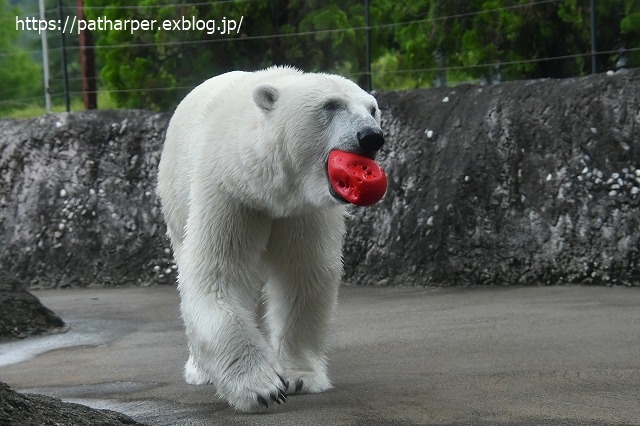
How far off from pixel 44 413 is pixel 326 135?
1275 millimetres

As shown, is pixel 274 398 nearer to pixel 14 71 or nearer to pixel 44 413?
pixel 44 413

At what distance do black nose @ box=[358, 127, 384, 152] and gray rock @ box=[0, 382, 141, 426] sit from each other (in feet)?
3.77

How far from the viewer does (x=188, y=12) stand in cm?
957

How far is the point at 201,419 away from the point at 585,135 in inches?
157

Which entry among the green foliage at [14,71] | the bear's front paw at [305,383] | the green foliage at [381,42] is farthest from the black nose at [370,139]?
the green foliage at [14,71]

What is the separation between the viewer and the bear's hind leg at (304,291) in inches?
158

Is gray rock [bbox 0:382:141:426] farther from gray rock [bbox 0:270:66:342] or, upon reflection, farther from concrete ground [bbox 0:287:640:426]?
gray rock [bbox 0:270:66:342]

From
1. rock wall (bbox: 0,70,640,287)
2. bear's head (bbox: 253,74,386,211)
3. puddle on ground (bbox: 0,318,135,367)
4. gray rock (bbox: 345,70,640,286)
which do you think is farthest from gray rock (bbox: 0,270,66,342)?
bear's head (bbox: 253,74,386,211)

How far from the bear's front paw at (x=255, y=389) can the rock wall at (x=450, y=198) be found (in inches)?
138

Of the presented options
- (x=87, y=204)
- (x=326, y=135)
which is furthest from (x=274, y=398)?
(x=87, y=204)

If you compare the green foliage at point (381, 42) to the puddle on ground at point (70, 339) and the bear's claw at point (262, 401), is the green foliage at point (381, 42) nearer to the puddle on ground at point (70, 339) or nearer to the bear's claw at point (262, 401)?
the puddle on ground at point (70, 339)

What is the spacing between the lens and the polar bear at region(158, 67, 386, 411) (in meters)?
3.60

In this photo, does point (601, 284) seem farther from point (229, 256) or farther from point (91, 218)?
point (91, 218)

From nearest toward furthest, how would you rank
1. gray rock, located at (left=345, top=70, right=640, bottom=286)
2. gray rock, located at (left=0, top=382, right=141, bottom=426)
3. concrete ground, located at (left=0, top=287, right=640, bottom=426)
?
gray rock, located at (left=0, top=382, right=141, bottom=426) < concrete ground, located at (left=0, top=287, right=640, bottom=426) < gray rock, located at (left=345, top=70, right=640, bottom=286)
